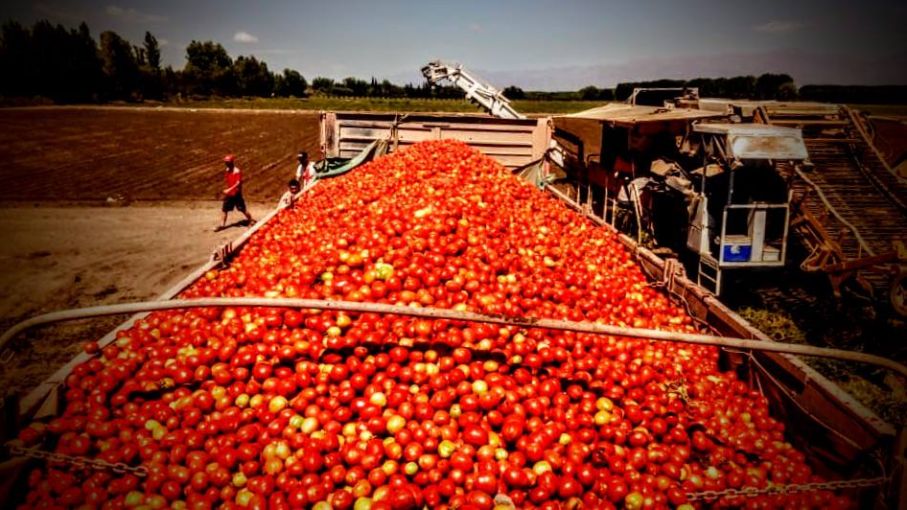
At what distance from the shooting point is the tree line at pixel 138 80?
6481 centimetres

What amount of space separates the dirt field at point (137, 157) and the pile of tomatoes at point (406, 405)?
48.5ft

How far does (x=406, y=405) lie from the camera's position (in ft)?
12.7

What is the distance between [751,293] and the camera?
9.37 meters

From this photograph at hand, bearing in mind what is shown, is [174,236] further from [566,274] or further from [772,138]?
[772,138]

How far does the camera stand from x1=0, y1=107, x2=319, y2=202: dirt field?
722 inches

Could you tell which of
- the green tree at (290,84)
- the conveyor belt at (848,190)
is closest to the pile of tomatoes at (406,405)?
the conveyor belt at (848,190)

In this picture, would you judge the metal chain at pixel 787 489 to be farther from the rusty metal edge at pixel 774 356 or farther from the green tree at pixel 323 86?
the green tree at pixel 323 86

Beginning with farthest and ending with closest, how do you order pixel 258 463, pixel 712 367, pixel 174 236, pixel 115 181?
pixel 115 181 → pixel 174 236 → pixel 712 367 → pixel 258 463

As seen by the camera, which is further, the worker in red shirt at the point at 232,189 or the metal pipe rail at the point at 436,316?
the worker in red shirt at the point at 232,189

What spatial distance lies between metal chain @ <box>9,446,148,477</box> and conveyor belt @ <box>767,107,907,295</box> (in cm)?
1014

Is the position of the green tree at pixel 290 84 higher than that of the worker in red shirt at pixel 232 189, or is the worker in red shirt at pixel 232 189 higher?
the green tree at pixel 290 84

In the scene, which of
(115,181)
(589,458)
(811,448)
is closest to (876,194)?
(811,448)

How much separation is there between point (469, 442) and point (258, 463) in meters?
1.68

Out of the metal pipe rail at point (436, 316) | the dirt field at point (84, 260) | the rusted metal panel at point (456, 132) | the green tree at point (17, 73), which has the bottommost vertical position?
the dirt field at point (84, 260)
